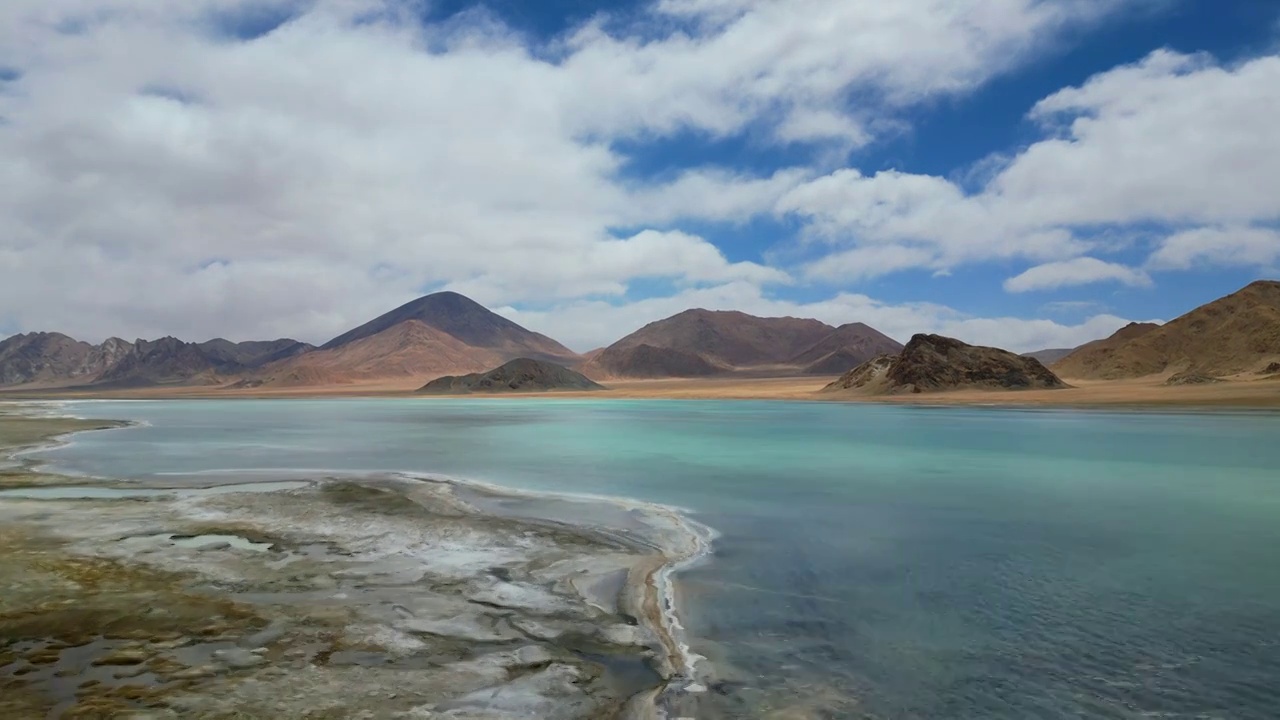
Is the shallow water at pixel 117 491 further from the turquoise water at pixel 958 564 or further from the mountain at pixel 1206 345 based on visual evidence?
the mountain at pixel 1206 345

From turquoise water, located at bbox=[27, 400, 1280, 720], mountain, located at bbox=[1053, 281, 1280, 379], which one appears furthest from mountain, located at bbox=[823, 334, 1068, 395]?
turquoise water, located at bbox=[27, 400, 1280, 720]

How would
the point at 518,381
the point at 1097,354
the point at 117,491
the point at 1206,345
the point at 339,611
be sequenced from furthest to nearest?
the point at 518,381 → the point at 1097,354 → the point at 1206,345 → the point at 117,491 → the point at 339,611

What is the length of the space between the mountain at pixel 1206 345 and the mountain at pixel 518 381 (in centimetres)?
8695

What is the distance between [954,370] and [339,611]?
8552 cm

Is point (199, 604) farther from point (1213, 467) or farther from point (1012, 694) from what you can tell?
point (1213, 467)

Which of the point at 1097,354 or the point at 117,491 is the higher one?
the point at 1097,354

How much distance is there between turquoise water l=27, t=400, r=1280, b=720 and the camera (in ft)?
20.0

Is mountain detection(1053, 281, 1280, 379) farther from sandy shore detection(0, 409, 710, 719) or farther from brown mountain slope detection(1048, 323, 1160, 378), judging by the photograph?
sandy shore detection(0, 409, 710, 719)

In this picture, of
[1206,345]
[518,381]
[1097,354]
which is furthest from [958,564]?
[518,381]

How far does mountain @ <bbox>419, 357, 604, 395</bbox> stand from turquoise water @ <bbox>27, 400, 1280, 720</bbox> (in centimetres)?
10696

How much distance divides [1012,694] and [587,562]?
5667 millimetres

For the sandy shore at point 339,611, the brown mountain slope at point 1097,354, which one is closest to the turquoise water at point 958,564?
the sandy shore at point 339,611

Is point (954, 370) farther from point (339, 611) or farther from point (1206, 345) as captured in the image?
point (339, 611)

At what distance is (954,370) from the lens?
8369cm
